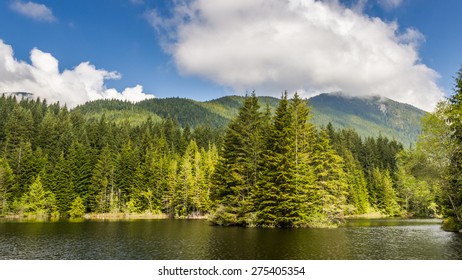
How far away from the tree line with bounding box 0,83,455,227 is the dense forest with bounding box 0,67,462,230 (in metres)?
0.23

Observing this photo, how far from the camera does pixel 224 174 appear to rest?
191ft

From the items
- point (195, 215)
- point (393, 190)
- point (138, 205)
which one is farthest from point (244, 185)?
point (393, 190)

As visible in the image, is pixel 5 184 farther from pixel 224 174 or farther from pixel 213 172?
pixel 224 174

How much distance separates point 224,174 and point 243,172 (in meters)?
3.74

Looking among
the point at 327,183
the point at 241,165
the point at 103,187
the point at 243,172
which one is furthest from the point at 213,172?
the point at 103,187

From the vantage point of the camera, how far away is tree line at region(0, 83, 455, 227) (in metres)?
51.0

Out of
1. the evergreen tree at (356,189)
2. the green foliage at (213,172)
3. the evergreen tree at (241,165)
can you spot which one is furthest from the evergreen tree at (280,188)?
the evergreen tree at (356,189)

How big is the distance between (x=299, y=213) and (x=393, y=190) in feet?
263

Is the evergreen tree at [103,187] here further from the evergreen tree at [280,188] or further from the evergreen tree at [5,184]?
the evergreen tree at [280,188]

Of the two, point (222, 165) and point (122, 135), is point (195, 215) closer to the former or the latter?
point (222, 165)

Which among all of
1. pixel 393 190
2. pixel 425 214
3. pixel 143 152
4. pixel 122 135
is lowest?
pixel 425 214

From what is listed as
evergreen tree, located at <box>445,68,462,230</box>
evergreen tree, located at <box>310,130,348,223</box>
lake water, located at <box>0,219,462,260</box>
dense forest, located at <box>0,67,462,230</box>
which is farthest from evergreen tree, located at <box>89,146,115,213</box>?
→ evergreen tree, located at <box>445,68,462,230</box>
